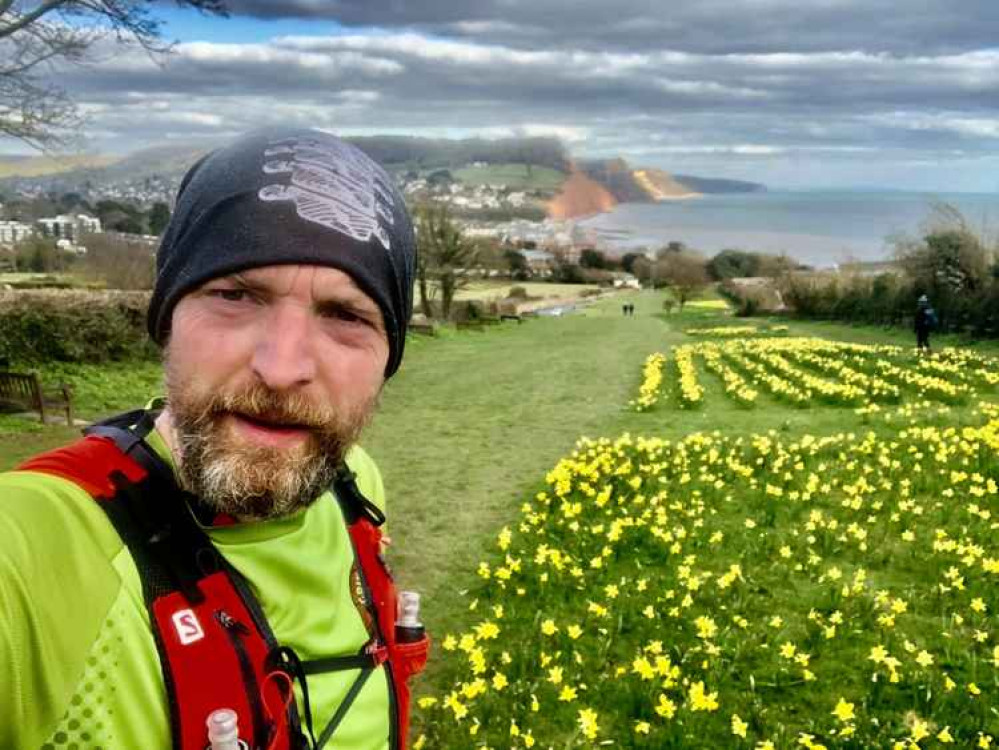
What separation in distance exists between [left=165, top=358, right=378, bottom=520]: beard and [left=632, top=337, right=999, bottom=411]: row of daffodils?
487 inches

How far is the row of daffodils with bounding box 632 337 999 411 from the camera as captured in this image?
13.8m

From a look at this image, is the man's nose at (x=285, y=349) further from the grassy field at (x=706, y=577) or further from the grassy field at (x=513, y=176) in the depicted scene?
the grassy field at (x=513, y=176)

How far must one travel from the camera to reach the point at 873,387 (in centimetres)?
1438

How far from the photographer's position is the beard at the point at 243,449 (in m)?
1.61

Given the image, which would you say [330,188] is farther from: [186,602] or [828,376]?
[828,376]

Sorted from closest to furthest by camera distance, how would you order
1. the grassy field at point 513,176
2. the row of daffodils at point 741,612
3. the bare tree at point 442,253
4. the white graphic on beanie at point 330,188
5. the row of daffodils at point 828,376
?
1. the white graphic on beanie at point 330,188
2. the row of daffodils at point 741,612
3. the row of daffodils at point 828,376
4. the bare tree at point 442,253
5. the grassy field at point 513,176

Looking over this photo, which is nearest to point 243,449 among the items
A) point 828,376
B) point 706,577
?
point 706,577

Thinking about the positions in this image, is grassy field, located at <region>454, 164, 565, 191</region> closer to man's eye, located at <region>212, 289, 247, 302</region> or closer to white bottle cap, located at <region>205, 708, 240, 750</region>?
man's eye, located at <region>212, 289, 247, 302</region>

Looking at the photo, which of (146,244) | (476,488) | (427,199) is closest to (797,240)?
(427,199)

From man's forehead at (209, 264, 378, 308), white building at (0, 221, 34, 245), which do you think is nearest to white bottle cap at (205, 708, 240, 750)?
man's forehead at (209, 264, 378, 308)

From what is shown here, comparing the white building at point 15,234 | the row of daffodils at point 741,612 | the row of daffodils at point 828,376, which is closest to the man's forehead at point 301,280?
the row of daffodils at point 741,612

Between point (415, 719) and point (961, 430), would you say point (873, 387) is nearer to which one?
point (961, 430)

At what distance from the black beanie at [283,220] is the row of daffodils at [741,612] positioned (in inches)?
119

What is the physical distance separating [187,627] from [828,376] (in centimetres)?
1760
